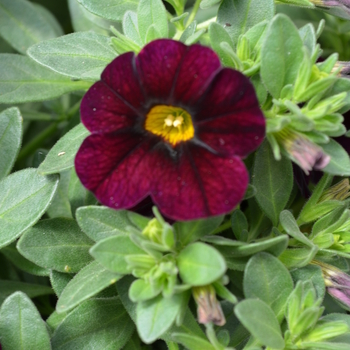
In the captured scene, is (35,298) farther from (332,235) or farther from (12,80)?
(332,235)

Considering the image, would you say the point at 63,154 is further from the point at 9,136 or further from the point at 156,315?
the point at 156,315

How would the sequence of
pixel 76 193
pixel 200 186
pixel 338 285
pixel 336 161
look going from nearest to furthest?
pixel 200 186 < pixel 336 161 < pixel 338 285 < pixel 76 193

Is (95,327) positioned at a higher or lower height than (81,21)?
lower

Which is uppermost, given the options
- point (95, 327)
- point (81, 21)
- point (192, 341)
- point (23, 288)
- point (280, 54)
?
point (280, 54)

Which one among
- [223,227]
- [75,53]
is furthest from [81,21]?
[223,227]

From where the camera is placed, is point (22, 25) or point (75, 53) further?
point (22, 25)
